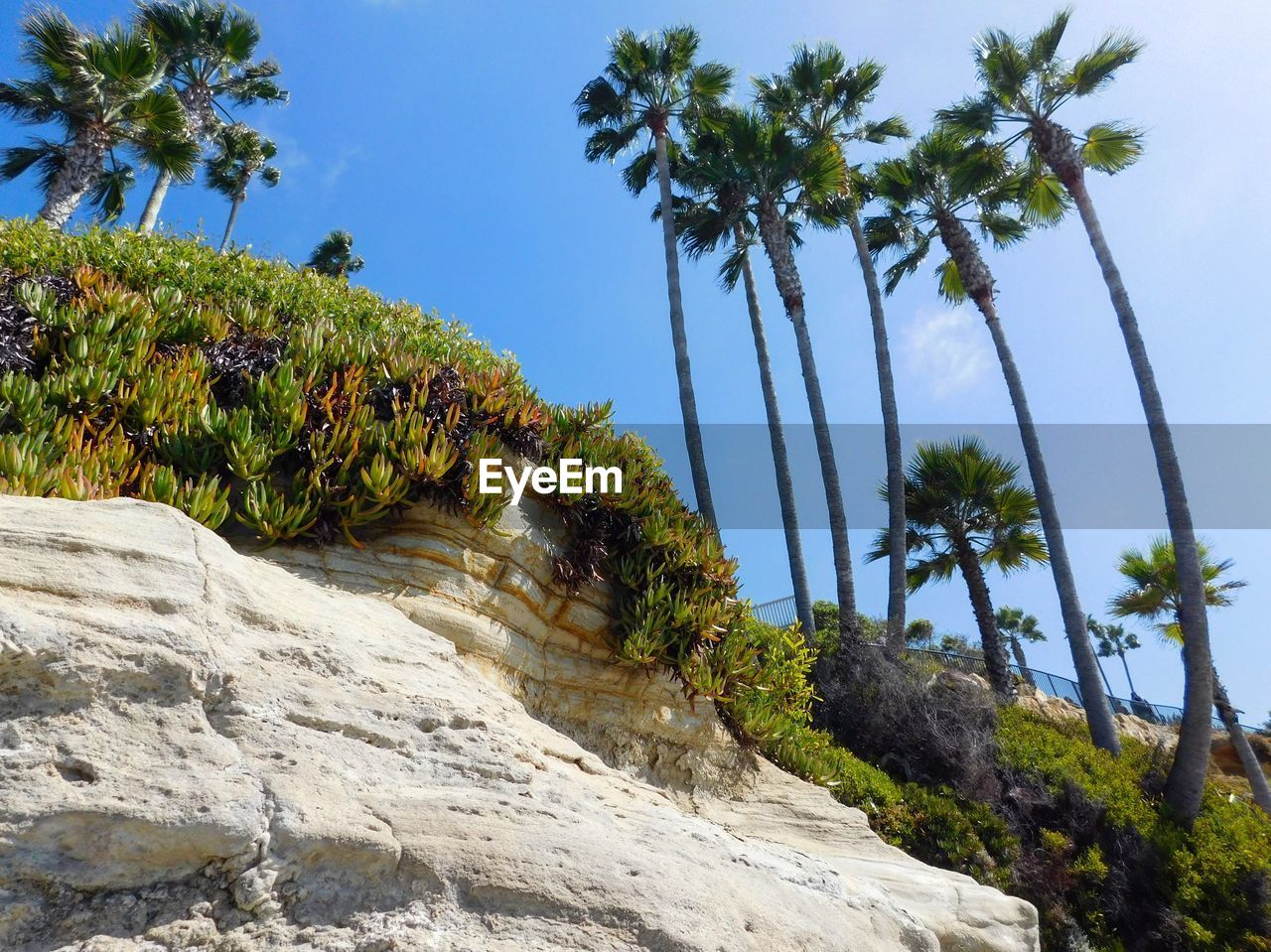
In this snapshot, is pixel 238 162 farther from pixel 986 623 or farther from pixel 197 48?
pixel 986 623

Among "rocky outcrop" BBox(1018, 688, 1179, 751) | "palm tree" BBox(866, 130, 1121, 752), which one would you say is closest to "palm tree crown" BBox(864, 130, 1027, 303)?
"palm tree" BBox(866, 130, 1121, 752)

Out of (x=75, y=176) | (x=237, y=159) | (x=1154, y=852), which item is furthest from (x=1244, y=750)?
(x=237, y=159)

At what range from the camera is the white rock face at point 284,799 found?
251 cm

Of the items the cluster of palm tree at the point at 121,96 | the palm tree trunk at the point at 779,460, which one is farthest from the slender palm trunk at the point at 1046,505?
the cluster of palm tree at the point at 121,96

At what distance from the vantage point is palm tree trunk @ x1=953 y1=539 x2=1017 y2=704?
15.5m

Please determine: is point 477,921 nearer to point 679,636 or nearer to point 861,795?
point 679,636

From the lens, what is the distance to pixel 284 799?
2.83 metres

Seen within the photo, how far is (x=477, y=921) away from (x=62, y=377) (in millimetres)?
4163

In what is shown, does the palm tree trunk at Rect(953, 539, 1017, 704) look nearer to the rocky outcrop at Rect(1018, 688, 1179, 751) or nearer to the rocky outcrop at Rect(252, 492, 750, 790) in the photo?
the rocky outcrop at Rect(1018, 688, 1179, 751)

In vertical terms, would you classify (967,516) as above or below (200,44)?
below

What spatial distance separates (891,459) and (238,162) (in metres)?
24.0

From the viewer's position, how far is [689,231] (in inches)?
742

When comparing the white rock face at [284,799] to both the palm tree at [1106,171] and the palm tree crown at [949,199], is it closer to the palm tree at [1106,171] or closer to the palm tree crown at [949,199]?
the palm tree at [1106,171]

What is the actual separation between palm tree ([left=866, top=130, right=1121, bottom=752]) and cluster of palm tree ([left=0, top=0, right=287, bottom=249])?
15.0 meters
